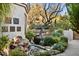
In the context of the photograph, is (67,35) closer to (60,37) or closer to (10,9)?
(60,37)

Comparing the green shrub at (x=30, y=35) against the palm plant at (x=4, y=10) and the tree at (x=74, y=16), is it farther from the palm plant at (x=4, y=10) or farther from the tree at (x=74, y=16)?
the tree at (x=74, y=16)

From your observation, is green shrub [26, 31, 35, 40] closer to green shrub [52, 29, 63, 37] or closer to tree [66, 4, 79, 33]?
green shrub [52, 29, 63, 37]

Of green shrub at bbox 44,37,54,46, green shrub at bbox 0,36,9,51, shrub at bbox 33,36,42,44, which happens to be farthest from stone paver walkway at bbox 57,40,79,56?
green shrub at bbox 0,36,9,51

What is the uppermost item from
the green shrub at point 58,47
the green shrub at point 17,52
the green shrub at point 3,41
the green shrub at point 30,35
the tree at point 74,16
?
→ the tree at point 74,16

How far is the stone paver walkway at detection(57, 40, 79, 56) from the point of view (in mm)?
1992

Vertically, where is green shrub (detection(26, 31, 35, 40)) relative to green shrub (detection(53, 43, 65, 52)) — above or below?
above

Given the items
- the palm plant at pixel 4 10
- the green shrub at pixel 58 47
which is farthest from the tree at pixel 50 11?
the palm plant at pixel 4 10

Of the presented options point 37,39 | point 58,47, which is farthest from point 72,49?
point 37,39

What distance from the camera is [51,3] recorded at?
2.03 metres

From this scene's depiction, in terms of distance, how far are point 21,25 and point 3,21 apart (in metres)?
0.18

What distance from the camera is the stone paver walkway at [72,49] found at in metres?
1.99

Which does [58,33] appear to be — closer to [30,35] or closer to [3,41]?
[30,35]

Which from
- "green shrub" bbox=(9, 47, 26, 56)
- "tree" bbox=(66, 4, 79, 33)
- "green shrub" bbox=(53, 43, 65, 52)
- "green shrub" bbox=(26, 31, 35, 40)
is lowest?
"green shrub" bbox=(9, 47, 26, 56)

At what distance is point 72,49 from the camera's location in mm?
2004
